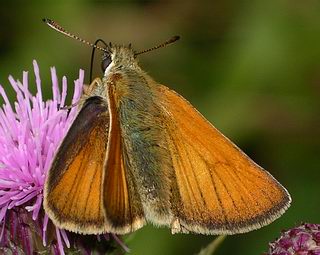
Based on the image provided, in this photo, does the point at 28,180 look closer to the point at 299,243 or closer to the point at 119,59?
the point at 119,59

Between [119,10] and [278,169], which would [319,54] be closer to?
[278,169]

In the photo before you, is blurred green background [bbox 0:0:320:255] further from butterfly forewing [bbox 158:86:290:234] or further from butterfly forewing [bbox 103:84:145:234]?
butterfly forewing [bbox 103:84:145:234]

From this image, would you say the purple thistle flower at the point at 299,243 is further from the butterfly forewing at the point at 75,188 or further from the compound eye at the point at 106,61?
the compound eye at the point at 106,61

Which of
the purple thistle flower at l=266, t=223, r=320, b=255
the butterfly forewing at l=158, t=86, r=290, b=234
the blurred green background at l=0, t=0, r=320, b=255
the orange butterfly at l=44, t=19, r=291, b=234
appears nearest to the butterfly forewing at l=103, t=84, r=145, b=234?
the orange butterfly at l=44, t=19, r=291, b=234

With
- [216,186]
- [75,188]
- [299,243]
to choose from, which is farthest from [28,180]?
[299,243]

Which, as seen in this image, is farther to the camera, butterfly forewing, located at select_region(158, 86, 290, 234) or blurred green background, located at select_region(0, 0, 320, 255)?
blurred green background, located at select_region(0, 0, 320, 255)

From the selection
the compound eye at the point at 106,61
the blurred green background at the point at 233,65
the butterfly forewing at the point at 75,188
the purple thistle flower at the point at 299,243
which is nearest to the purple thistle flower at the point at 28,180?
the compound eye at the point at 106,61

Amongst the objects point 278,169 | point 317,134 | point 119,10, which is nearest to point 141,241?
point 278,169
